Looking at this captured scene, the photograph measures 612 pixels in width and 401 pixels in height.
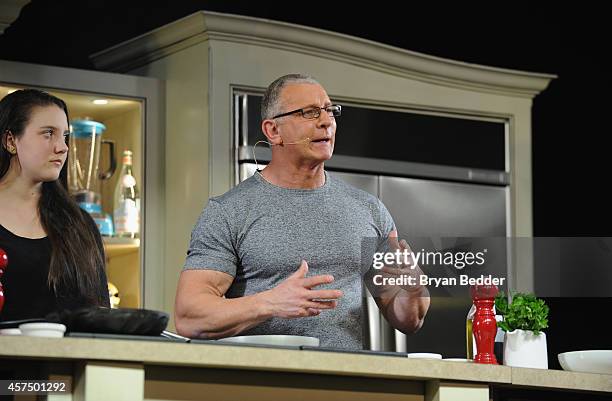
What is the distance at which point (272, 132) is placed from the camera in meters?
2.89

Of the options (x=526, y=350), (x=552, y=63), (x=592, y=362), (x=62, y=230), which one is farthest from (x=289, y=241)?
(x=552, y=63)

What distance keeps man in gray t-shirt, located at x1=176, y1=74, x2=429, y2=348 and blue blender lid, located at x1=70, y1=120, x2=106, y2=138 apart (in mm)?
902

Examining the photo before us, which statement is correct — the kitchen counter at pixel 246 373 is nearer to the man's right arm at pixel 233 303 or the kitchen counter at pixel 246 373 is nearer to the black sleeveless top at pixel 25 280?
the man's right arm at pixel 233 303

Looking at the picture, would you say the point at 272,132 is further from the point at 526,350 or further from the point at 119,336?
the point at 119,336

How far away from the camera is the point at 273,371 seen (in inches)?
78.7

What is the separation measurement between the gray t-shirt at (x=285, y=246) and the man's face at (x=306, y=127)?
0.31 ft

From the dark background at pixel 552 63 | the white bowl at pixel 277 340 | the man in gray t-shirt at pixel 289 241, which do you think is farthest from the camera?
the dark background at pixel 552 63

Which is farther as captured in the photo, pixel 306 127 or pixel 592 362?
pixel 306 127

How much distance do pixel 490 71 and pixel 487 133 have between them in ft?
0.72

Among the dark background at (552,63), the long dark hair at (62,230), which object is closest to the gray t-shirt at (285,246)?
the long dark hair at (62,230)

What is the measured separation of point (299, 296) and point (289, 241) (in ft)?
1.29

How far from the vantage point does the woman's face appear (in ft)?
9.23

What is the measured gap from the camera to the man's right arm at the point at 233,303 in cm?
234

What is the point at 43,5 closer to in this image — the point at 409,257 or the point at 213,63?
the point at 213,63
